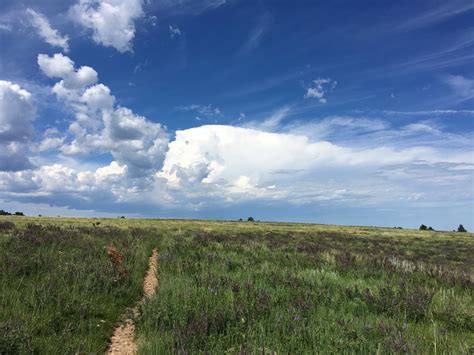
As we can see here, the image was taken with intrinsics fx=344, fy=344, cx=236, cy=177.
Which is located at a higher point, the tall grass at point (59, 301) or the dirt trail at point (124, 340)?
the tall grass at point (59, 301)

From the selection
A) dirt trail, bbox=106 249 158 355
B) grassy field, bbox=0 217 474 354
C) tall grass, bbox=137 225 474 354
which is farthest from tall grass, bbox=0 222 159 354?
tall grass, bbox=137 225 474 354

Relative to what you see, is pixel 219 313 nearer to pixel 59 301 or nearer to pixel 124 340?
pixel 124 340

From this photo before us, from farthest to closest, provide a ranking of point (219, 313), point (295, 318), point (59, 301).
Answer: point (59, 301), point (219, 313), point (295, 318)

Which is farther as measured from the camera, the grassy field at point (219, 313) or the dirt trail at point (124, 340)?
the dirt trail at point (124, 340)

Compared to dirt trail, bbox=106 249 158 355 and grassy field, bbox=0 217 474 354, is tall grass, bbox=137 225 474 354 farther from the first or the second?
dirt trail, bbox=106 249 158 355

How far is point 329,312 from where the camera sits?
21.2ft

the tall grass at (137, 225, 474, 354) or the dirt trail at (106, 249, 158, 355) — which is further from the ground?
the tall grass at (137, 225, 474, 354)

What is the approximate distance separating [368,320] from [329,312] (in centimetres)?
69

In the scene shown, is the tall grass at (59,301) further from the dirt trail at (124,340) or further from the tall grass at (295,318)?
the tall grass at (295,318)

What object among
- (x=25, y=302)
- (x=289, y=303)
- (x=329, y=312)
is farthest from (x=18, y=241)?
(x=329, y=312)

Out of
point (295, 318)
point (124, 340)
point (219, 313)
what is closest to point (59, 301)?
point (124, 340)

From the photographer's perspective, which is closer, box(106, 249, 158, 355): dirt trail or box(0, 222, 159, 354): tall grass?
box(0, 222, 159, 354): tall grass

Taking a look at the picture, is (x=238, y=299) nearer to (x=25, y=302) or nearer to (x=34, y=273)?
(x=25, y=302)

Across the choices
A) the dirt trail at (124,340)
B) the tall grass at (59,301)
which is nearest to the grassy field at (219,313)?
the tall grass at (59,301)
